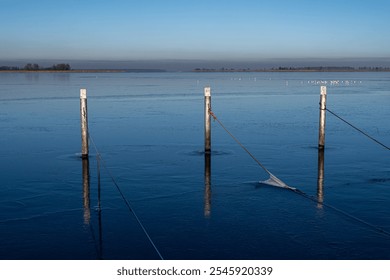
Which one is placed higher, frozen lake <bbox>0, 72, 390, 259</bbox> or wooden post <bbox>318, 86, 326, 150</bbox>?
wooden post <bbox>318, 86, 326, 150</bbox>

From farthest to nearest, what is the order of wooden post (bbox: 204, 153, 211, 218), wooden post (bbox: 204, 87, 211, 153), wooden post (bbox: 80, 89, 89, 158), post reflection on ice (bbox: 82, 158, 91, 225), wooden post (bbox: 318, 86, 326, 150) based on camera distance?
wooden post (bbox: 318, 86, 326, 150), wooden post (bbox: 204, 87, 211, 153), wooden post (bbox: 80, 89, 89, 158), wooden post (bbox: 204, 153, 211, 218), post reflection on ice (bbox: 82, 158, 91, 225)

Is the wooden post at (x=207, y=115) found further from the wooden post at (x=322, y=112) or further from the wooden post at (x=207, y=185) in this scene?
the wooden post at (x=322, y=112)

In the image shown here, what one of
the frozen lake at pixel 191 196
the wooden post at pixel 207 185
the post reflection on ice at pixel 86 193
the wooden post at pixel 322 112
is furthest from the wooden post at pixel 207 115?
the post reflection on ice at pixel 86 193

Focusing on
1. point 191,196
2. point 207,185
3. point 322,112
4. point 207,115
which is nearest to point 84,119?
point 207,115

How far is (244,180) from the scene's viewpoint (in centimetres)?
1647

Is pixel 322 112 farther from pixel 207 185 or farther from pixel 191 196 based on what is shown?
pixel 191 196

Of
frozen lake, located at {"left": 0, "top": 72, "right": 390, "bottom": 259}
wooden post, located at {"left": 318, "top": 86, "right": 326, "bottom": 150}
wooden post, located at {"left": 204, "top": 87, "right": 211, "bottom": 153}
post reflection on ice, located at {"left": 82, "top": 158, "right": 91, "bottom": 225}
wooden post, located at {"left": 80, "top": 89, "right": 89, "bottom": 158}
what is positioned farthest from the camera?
wooden post, located at {"left": 318, "top": 86, "right": 326, "bottom": 150}

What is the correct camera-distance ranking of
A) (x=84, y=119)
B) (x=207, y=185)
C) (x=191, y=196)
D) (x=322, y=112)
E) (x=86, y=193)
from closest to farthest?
(x=191, y=196)
(x=86, y=193)
(x=207, y=185)
(x=84, y=119)
(x=322, y=112)

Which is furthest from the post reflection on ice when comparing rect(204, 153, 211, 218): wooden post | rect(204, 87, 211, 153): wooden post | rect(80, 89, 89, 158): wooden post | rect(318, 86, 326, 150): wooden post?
rect(318, 86, 326, 150): wooden post

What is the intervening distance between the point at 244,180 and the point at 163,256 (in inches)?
271

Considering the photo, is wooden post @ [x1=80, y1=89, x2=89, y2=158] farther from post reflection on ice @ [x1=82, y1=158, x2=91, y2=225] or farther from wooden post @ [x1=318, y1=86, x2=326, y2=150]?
wooden post @ [x1=318, y1=86, x2=326, y2=150]

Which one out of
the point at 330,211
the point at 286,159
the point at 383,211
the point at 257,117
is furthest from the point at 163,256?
the point at 257,117
